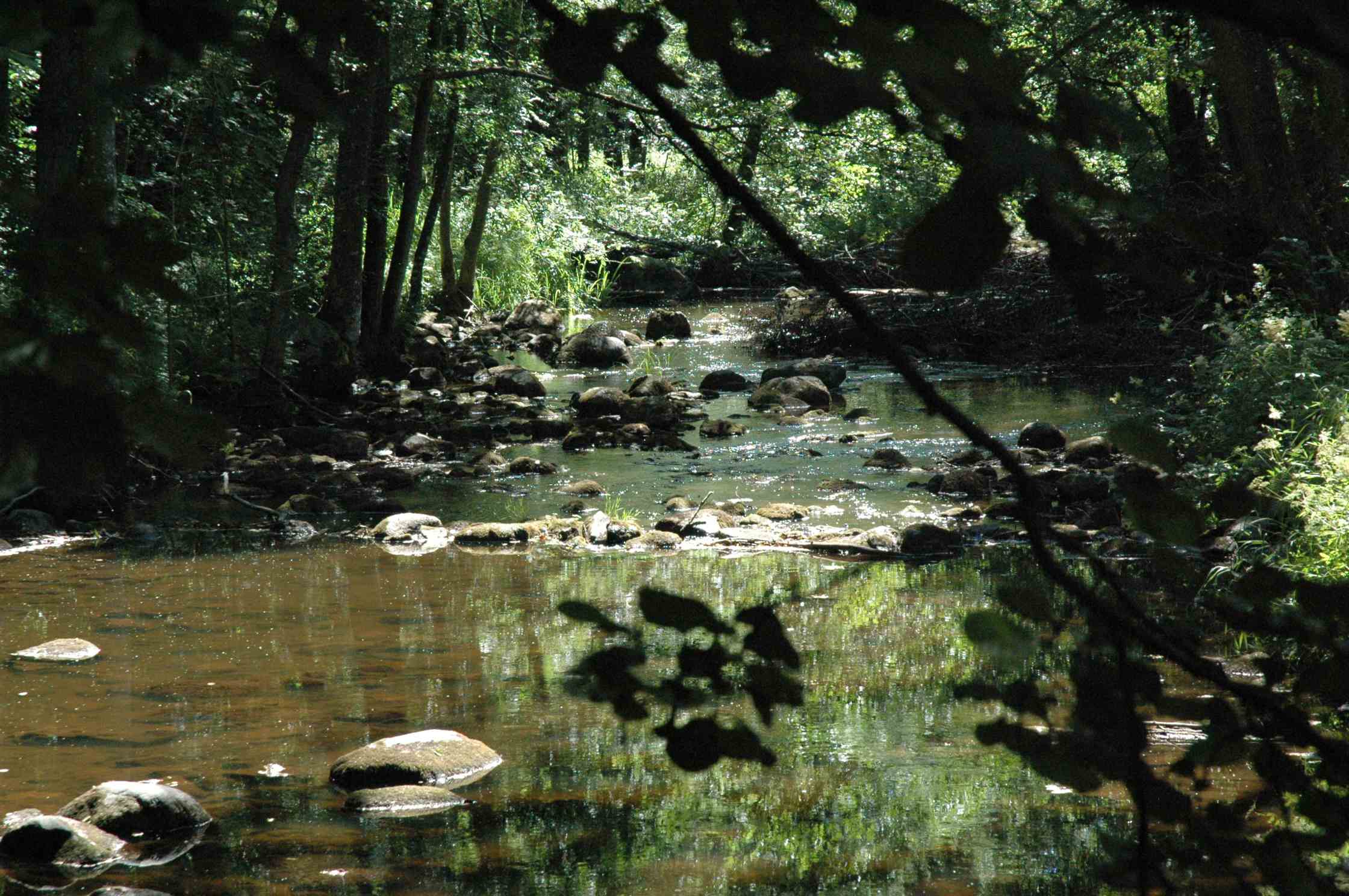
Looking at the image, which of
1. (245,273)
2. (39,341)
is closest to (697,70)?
(39,341)

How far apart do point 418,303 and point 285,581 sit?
A: 39.3 ft

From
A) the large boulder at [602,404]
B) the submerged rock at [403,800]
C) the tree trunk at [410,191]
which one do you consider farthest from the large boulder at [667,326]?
the submerged rock at [403,800]

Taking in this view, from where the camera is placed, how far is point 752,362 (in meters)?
19.3

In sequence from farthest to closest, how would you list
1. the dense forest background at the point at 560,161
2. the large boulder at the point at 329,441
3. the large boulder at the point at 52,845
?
the large boulder at the point at 329,441, the large boulder at the point at 52,845, the dense forest background at the point at 560,161

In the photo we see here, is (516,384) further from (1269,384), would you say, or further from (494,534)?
(1269,384)

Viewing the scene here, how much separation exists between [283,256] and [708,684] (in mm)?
12825

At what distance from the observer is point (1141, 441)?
1.24 meters

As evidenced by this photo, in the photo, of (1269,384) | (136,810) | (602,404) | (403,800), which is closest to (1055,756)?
(403,800)

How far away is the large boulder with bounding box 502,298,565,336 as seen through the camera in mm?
22719

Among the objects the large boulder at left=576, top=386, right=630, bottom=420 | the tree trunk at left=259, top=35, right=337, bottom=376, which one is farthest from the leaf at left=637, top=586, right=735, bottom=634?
the large boulder at left=576, top=386, right=630, bottom=420

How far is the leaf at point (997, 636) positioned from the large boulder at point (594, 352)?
18.5 meters

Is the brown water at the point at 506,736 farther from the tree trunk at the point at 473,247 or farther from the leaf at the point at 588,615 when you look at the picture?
the tree trunk at the point at 473,247

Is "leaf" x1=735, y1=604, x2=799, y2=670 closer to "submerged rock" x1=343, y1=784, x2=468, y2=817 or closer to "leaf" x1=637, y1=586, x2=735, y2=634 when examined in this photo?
"leaf" x1=637, y1=586, x2=735, y2=634

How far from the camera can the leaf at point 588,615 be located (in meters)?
1.11
